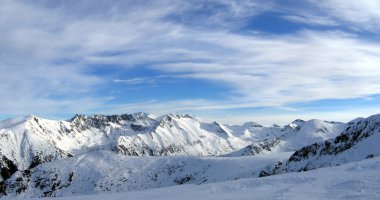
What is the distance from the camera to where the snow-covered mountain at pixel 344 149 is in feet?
431

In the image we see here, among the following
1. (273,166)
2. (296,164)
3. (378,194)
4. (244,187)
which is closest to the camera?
(378,194)

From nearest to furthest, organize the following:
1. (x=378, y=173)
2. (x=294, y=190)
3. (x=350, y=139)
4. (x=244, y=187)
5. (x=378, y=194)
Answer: (x=378, y=194)
(x=294, y=190)
(x=378, y=173)
(x=244, y=187)
(x=350, y=139)

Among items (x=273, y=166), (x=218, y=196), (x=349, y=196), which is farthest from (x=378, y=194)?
(x=273, y=166)

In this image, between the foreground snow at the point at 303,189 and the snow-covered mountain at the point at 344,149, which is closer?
the foreground snow at the point at 303,189

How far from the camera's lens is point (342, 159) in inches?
5389

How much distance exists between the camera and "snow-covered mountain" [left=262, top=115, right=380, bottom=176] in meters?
132

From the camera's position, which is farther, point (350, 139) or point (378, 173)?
point (350, 139)

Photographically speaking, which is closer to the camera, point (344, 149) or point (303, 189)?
point (303, 189)

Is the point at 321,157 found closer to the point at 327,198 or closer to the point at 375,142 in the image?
the point at 375,142

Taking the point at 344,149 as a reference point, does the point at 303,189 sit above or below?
above

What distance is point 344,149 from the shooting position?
14650cm

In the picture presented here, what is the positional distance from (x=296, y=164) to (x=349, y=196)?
486 ft

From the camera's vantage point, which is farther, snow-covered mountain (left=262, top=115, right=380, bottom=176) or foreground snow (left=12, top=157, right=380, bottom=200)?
snow-covered mountain (left=262, top=115, right=380, bottom=176)

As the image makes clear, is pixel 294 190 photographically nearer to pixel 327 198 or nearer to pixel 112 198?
pixel 327 198
